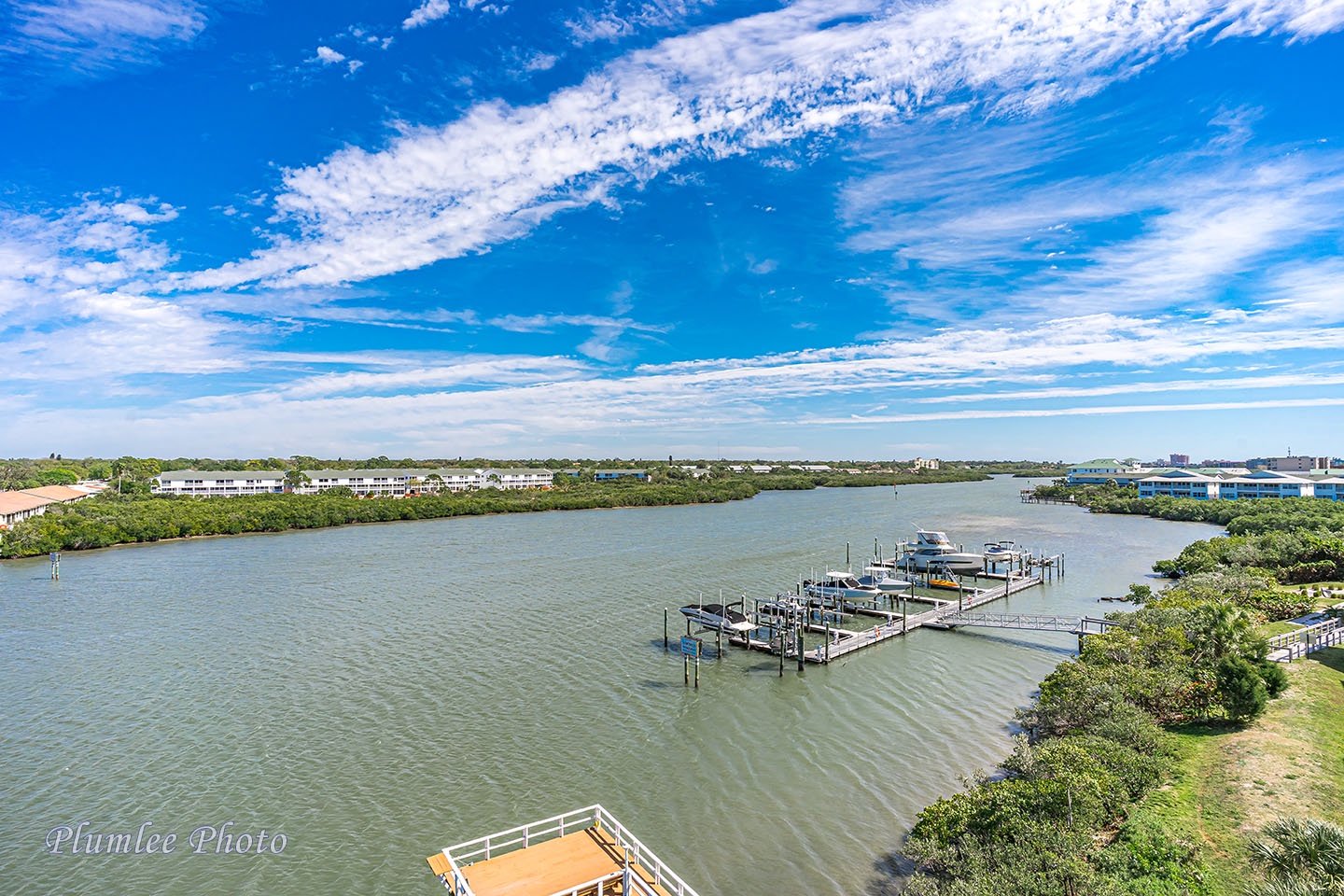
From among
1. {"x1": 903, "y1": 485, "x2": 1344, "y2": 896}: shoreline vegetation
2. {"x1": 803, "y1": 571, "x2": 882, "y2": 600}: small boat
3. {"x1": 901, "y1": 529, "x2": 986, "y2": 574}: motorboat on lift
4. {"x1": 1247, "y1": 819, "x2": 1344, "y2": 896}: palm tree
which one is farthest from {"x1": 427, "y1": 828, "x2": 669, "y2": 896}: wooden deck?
{"x1": 901, "y1": 529, "x2": 986, "y2": 574}: motorboat on lift

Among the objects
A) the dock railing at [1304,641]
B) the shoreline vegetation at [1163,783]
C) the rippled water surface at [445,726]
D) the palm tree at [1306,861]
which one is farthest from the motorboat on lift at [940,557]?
the palm tree at [1306,861]

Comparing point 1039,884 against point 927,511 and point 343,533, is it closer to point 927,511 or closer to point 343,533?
point 343,533

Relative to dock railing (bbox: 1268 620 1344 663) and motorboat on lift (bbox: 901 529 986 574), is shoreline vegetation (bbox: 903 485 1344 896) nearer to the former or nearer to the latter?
dock railing (bbox: 1268 620 1344 663)

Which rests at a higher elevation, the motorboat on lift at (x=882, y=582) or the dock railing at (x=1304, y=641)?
the dock railing at (x=1304, y=641)

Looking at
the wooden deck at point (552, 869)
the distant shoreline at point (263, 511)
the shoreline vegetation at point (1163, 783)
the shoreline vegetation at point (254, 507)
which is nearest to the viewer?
the wooden deck at point (552, 869)

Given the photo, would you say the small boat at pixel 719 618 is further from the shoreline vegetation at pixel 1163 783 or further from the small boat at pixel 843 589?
the shoreline vegetation at pixel 1163 783

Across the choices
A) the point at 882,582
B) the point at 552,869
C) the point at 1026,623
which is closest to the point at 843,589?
the point at 882,582
